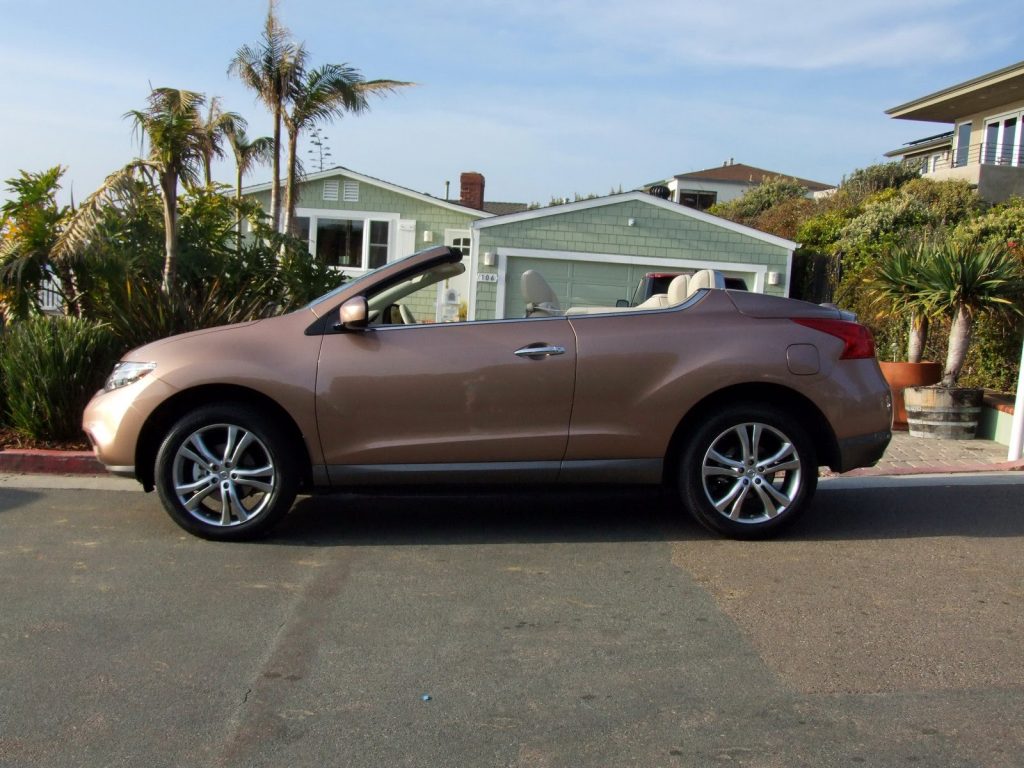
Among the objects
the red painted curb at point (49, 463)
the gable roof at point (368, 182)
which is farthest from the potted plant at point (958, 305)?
the gable roof at point (368, 182)

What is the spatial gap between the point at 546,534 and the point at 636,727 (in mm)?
2603

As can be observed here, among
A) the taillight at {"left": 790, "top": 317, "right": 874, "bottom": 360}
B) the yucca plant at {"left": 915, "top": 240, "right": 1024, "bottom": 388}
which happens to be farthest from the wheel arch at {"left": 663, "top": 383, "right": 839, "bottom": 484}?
the yucca plant at {"left": 915, "top": 240, "right": 1024, "bottom": 388}

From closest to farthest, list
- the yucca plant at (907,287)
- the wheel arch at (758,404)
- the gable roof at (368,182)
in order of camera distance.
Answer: the wheel arch at (758,404)
the yucca plant at (907,287)
the gable roof at (368,182)

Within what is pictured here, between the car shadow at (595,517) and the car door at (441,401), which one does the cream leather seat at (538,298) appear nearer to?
the car door at (441,401)

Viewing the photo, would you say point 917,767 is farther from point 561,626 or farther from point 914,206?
point 914,206

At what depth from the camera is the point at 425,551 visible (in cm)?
572

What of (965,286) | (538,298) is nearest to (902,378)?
(965,286)

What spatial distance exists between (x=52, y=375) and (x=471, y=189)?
18.0 m

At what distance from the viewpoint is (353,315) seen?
220 inches

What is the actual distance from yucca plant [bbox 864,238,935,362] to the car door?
223 inches

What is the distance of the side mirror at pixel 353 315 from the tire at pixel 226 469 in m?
0.69

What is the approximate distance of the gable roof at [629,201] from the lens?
1973cm

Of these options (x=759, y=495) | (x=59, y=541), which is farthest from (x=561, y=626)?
(x=59, y=541)

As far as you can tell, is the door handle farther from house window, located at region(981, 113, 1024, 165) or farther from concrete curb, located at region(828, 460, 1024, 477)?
house window, located at region(981, 113, 1024, 165)
